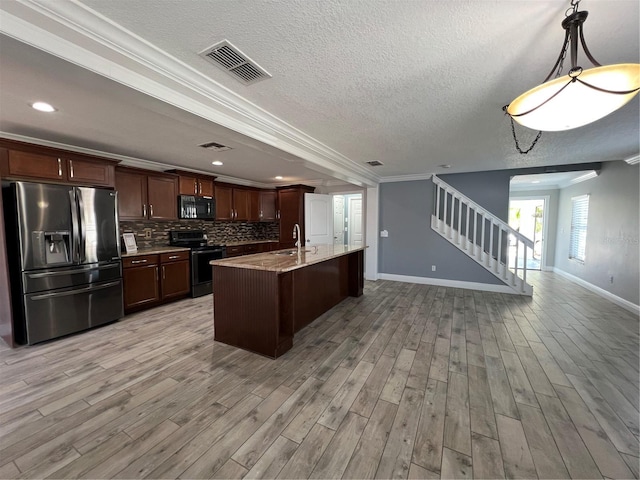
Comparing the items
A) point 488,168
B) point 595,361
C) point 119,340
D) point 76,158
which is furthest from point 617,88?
point 76,158

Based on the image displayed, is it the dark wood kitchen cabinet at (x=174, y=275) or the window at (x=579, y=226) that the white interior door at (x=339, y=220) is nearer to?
the dark wood kitchen cabinet at (x=174, y=275)

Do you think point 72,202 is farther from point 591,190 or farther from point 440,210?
point 591,190

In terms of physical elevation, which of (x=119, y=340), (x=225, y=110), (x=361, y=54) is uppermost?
(x=361, y=54)

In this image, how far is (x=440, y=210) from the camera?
18.7ft

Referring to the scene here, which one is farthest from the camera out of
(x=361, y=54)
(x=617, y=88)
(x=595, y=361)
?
(x=595, y=361)

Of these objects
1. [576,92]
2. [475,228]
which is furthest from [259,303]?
[475,228]

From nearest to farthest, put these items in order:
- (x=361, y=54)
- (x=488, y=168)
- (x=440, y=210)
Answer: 1. (x=361, y=54)
2. (x=488, y=168)
3. (x=440, y=210)

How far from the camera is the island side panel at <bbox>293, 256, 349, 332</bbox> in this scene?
3230mm

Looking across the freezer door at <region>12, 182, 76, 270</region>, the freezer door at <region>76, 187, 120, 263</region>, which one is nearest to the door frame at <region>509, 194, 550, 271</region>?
the freezer door at <region>76, 187, 120, 263</region>

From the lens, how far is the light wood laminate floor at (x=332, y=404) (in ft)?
4.92

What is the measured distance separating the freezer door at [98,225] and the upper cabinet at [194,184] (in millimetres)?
1248

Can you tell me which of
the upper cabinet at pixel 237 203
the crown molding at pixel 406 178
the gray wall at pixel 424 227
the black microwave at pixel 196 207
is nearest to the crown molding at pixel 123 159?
the upper cabinet at pixel 237 203

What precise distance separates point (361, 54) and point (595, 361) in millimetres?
3490

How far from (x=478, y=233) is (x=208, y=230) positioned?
5669mm
